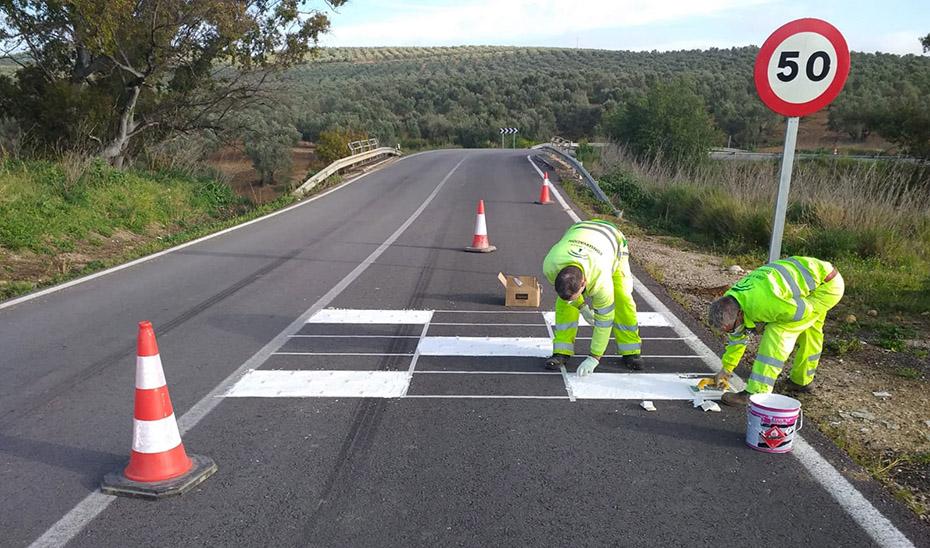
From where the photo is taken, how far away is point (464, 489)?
3814 millimetres

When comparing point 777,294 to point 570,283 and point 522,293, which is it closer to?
point 570,283

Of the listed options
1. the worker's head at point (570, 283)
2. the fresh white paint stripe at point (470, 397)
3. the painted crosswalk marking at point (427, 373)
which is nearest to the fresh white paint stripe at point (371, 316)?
the painted crosswalk marking at point (427, 373)

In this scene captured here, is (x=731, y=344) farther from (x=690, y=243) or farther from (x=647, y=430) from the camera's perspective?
(x=690, y=243)

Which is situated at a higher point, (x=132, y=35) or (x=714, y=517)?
(x=132, y=35)

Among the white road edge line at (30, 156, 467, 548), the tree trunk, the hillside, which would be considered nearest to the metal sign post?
the white road edge line at (30, 156, 467, 548)

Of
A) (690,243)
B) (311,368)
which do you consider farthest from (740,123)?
(311,368)

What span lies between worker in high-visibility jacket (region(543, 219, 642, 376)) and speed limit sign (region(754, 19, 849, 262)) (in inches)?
60.7

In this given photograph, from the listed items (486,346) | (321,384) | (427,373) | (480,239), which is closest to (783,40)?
(486,346)

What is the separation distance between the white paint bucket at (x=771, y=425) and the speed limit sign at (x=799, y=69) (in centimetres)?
215

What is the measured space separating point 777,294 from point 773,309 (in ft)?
0.34

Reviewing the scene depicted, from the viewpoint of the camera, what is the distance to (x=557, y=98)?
66.4 metres

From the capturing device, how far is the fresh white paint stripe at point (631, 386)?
514 cm

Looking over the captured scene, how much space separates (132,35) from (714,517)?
58.6ft

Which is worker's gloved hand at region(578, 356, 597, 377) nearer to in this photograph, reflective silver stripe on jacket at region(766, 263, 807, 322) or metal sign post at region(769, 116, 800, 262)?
reflective silver stripe on jacket at region(766, 263, 807, 322)
